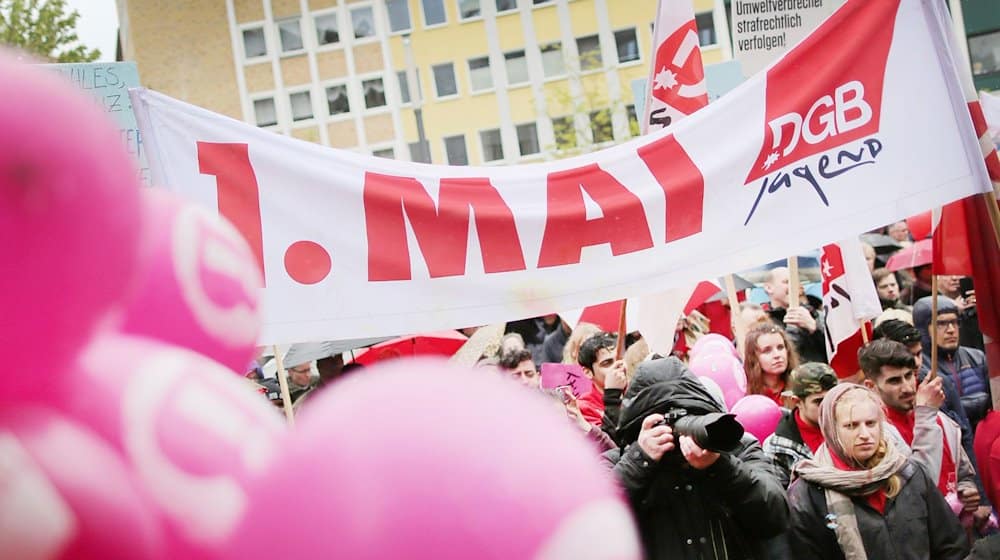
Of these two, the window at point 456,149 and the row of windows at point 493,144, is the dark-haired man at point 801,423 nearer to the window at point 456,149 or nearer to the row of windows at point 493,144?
the row of windows at point 493,144

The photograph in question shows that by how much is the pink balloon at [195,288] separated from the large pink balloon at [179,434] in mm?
202

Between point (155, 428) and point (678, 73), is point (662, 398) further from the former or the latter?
point (678, 73)

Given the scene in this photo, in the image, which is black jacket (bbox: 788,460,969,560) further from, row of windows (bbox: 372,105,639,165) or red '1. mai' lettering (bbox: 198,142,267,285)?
row of windows (bbox: 372,105,639,165)

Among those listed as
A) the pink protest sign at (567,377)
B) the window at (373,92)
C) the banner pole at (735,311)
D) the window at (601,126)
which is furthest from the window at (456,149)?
the pink protest sign at (567,377)

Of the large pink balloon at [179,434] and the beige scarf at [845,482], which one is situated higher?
the large pink balloon at [179,434]

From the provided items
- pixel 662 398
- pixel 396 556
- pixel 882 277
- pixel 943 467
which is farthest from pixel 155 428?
pixel 882 277

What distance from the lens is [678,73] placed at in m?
6.27

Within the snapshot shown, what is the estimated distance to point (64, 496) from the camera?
1.39m

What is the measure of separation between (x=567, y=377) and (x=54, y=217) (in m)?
4.37

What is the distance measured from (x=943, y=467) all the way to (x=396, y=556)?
3991 mm

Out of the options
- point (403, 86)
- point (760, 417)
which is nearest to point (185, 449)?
point (760, 417)

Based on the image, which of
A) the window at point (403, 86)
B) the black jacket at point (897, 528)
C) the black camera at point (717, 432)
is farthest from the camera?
the window at point (403, 86)

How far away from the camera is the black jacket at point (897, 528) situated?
4.11 meters

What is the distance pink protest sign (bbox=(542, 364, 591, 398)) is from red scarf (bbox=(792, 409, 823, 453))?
1.12 metres
